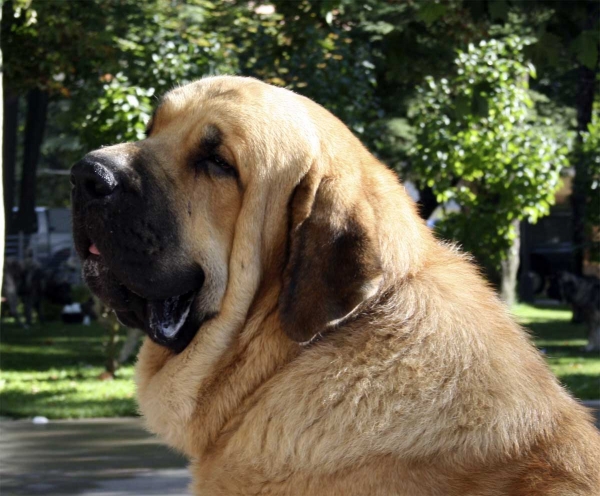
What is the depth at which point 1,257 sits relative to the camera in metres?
5.23

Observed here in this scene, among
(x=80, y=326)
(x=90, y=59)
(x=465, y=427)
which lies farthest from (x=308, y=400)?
(x=80, y=326)

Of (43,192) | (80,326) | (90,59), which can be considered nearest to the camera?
(90,59)

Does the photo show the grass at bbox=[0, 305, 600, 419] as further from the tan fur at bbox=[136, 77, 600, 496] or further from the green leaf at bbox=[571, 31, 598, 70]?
the tan fur at bbox=[136, 77, 600, 496]

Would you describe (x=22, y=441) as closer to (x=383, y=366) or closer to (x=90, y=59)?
(x=383, y=366)

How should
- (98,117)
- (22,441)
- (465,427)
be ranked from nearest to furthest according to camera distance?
(465,427)
(22,441)
(98,117)

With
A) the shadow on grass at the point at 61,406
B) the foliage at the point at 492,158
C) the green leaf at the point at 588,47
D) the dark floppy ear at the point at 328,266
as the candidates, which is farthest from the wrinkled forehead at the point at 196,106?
the foliage at the point at 492,158

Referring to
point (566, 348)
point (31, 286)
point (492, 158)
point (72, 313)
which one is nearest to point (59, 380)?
point (492, 158)

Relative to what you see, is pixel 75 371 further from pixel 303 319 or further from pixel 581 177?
pixel 581 177

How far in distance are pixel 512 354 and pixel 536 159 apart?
10.6 meters

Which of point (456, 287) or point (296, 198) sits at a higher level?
point (296, 198)

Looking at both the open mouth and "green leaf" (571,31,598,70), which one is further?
"green leaf" (571,31,598,70)

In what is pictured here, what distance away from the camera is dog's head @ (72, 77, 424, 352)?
2.95 metres

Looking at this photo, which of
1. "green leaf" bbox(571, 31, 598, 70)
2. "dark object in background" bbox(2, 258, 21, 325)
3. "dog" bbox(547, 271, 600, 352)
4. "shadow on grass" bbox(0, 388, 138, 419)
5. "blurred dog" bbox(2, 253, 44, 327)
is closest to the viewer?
"green leaf" bbox(571, 31, 598, 70)

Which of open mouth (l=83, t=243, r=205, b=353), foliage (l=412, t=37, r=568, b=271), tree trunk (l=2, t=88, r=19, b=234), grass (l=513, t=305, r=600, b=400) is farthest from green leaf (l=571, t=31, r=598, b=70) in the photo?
tree trunk (l=2, t=88, r=19, b=234)
